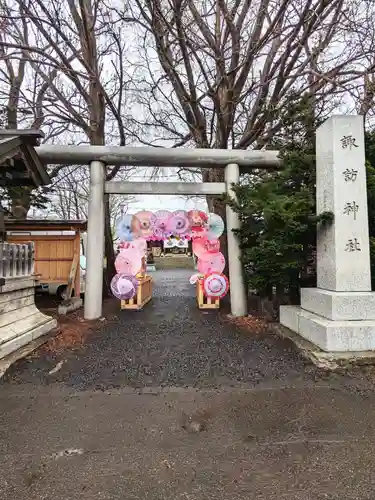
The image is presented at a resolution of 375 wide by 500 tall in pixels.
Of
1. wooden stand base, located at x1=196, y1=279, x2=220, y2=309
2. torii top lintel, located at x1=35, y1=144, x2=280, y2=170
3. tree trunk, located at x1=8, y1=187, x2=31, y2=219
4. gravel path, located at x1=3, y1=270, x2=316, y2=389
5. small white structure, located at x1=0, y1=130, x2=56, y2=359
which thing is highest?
torii top lintel, located at x1=35, y1=144, x2=280, y2=170

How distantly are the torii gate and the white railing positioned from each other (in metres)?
1.67

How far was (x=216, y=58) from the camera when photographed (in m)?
8.63

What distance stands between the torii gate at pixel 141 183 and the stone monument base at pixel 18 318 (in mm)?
1603

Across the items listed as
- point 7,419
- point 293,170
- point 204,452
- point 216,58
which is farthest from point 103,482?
point 216,58

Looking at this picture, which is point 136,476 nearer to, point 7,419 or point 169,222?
point 7,419

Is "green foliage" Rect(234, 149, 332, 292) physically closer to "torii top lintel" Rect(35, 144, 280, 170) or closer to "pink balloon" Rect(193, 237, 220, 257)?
"torii top lintel" Rect(35, 144, 280, 170)

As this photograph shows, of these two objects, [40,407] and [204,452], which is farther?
[40,407]

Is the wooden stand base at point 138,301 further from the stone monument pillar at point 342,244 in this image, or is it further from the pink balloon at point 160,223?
the stone monument pillar at point 342,244

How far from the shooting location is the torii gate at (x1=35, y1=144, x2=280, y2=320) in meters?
7.90

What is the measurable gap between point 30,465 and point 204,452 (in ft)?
4.22

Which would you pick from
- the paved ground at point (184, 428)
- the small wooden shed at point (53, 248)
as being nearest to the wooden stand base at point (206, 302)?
the small wooden shed at point (53, 248)

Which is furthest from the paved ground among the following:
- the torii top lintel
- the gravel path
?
the torii top lintel

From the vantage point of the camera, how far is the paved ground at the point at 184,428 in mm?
2334

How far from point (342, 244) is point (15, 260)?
5318 mm
